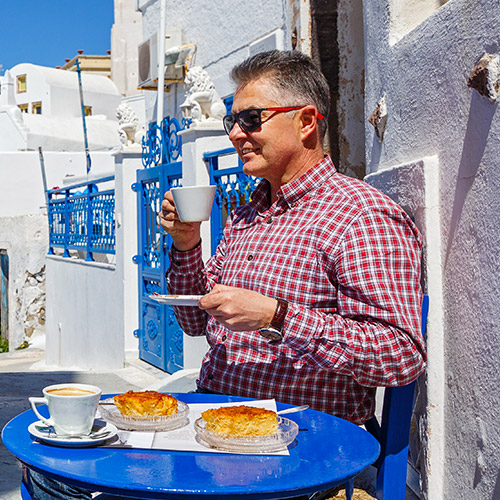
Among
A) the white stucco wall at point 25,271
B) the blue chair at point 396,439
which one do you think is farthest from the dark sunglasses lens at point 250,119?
the white stucco wall at point 25,271

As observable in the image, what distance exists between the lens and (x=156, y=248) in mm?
7254

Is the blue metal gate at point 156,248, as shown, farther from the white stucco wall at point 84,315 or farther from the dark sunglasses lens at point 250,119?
the dark sunglasses lens at point 250,119

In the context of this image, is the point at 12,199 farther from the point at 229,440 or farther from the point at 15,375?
the point at 229,440

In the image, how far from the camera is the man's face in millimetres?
2344

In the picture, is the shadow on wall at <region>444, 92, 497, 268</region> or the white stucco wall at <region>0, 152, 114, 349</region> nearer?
the shadow on wall at <region>444, 92, 497, 268</region>

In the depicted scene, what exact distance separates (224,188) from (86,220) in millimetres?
4485

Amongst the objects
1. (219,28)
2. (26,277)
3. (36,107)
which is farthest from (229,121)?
(36,107)

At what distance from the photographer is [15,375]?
7949 millimetres

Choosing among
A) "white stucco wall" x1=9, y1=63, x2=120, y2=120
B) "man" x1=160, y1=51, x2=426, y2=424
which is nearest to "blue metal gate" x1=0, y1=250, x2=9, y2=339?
"white stucco wall" x1=9, y1=63, x2=120, y2=120

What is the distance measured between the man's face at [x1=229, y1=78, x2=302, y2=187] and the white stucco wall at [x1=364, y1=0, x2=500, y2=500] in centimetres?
43

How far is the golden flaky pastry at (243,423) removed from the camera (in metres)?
1.57

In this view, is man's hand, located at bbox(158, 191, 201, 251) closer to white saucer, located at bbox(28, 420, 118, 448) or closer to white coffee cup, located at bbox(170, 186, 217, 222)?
white coffee cup, located at bbox(170, 186, 217, 222)

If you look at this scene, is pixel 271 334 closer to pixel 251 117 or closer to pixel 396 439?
pixel 396 439

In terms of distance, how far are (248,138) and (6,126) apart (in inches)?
842
